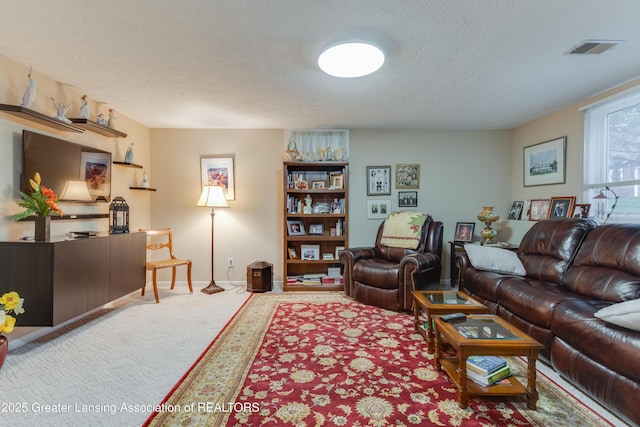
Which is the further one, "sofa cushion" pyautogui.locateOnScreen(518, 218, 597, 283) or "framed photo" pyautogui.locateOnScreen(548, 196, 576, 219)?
"framed photo" pyautogui.locateOnScreen(548, 196, 576, 219)

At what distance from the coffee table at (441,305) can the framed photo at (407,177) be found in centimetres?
207

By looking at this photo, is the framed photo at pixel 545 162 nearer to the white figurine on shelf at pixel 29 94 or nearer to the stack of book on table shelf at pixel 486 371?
the stack of book on table shelf at pixel 486 371

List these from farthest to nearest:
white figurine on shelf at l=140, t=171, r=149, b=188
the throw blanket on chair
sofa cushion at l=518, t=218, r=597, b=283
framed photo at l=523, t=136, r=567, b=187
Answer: white figurine on shelf at l=140, t=171, r=149, b=188, the throw blanket on chair, framed photo at l=523, t=136, r=567, b=187, sofa cushion at l=518, t=218, r=597, b=283

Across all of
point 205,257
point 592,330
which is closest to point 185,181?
point 205,257

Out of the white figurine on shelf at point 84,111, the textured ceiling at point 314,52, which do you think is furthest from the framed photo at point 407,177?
the white figurine on shelf at point 84,111

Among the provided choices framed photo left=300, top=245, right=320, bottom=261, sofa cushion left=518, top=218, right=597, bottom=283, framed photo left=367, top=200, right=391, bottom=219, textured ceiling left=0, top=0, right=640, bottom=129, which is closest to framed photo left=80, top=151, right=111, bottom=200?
textured ceiling left=0, top=0, right=640, bottom=129

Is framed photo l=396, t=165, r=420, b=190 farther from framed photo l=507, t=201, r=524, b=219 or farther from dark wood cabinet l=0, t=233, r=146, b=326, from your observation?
dark wood cabinet l=0, t=233, r=146, b=326

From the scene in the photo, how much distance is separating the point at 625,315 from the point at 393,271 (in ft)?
5.94

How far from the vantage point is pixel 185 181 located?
13.6ft

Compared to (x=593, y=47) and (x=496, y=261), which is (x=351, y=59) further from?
(x=496, y=261)

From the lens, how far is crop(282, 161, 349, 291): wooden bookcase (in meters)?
3.92

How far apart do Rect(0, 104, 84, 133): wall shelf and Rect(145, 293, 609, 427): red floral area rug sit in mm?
2351

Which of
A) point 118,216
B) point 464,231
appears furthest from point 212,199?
point 464,231

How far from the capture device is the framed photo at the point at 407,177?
4191 mm
